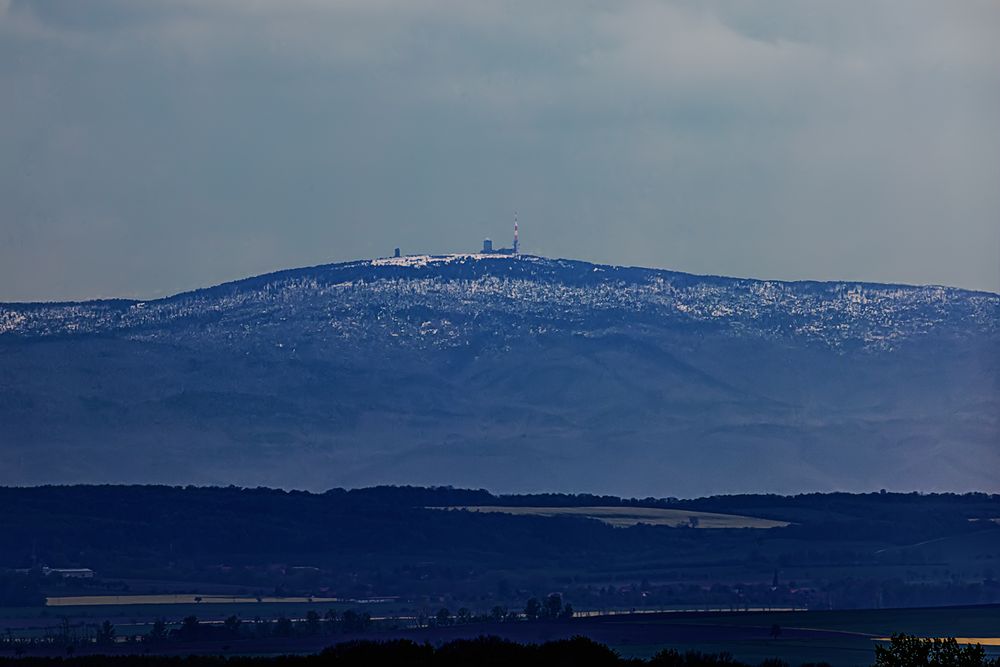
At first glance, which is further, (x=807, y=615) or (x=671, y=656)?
(x=807, y=615)

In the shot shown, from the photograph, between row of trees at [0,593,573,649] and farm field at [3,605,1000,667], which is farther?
row of trees at [0,593,573,649]

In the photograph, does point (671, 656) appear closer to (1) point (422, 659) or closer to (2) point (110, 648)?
(1) point (422, 659)

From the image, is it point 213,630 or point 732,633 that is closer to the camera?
point 732,633

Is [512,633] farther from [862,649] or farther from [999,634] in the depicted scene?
[999,634]

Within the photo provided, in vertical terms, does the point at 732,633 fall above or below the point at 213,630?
below

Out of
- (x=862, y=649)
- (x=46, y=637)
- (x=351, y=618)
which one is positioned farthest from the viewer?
(x=351, y=618)

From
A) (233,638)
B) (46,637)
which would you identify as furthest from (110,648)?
(46,637)

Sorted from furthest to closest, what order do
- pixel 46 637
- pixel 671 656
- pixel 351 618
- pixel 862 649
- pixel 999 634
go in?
pixel 351 618 < pixel 46 637 < pixel 999 634 < pixel 862 649 < pixel 671 656

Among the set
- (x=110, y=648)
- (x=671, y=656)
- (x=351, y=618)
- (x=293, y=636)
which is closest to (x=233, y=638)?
(x=293, y=636)

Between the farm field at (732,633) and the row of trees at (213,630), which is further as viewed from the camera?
the row of trees at (213,630)
